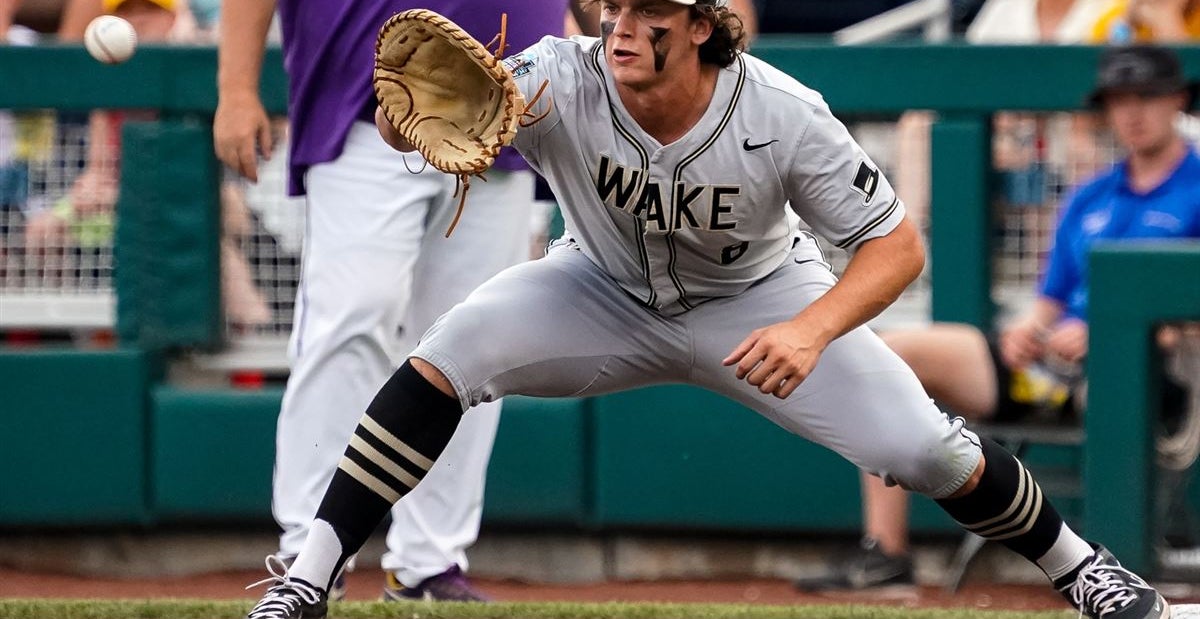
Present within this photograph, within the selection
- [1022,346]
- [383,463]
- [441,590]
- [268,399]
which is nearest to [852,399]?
[383,463]

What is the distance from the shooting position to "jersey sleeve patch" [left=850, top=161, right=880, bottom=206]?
3.43 meters

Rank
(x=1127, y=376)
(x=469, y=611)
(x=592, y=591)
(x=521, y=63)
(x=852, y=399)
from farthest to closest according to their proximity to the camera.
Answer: (x=592, y=591), (x=1127, y=376), (x=469, y=611), (x=852, y=399), (x=521, y=63)

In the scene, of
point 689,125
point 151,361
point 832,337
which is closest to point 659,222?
point 689,125

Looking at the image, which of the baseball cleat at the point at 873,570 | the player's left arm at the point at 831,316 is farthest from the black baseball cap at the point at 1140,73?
the player's left arm at the point at 831,316

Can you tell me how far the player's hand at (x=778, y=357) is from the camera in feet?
10.7

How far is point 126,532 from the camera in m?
5.90

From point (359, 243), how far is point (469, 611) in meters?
0.88

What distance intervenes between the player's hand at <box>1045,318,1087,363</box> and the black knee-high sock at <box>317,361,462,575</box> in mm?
2546

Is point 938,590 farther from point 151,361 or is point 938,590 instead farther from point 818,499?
point 151,361

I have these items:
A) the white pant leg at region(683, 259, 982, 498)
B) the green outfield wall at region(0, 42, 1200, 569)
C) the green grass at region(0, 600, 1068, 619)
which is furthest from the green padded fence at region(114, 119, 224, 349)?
the white pant leg at region(683, 259, 982, 498)

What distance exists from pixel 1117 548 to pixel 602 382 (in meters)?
2.16

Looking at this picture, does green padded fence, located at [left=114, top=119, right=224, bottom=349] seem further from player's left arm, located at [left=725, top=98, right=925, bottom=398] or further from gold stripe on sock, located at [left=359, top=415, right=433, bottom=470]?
player's left arm, located at [left=725, top=98, right=925, bottom=398]

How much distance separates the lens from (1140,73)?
536 cm

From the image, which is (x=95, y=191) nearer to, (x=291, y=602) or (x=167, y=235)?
(x=167, y=235)
